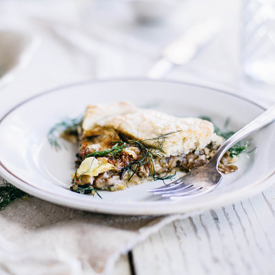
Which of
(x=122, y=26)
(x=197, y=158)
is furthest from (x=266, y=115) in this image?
(x=122, y=26)

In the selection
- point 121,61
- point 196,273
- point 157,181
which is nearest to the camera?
point 196,273

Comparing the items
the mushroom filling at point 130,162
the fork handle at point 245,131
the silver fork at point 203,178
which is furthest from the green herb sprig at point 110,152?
the fork handle at point 245,131

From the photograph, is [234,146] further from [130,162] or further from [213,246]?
[213,246]

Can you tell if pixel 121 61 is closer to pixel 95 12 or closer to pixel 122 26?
pixel 122 26

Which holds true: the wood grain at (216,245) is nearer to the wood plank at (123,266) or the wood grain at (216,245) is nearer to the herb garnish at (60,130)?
the wood plank at (123,266)

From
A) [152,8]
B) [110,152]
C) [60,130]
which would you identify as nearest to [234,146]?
[110,152]

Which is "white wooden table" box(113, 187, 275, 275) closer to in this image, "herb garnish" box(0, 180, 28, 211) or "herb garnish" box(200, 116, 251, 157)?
"herb garnish" box(200, 116, 251, 157)
